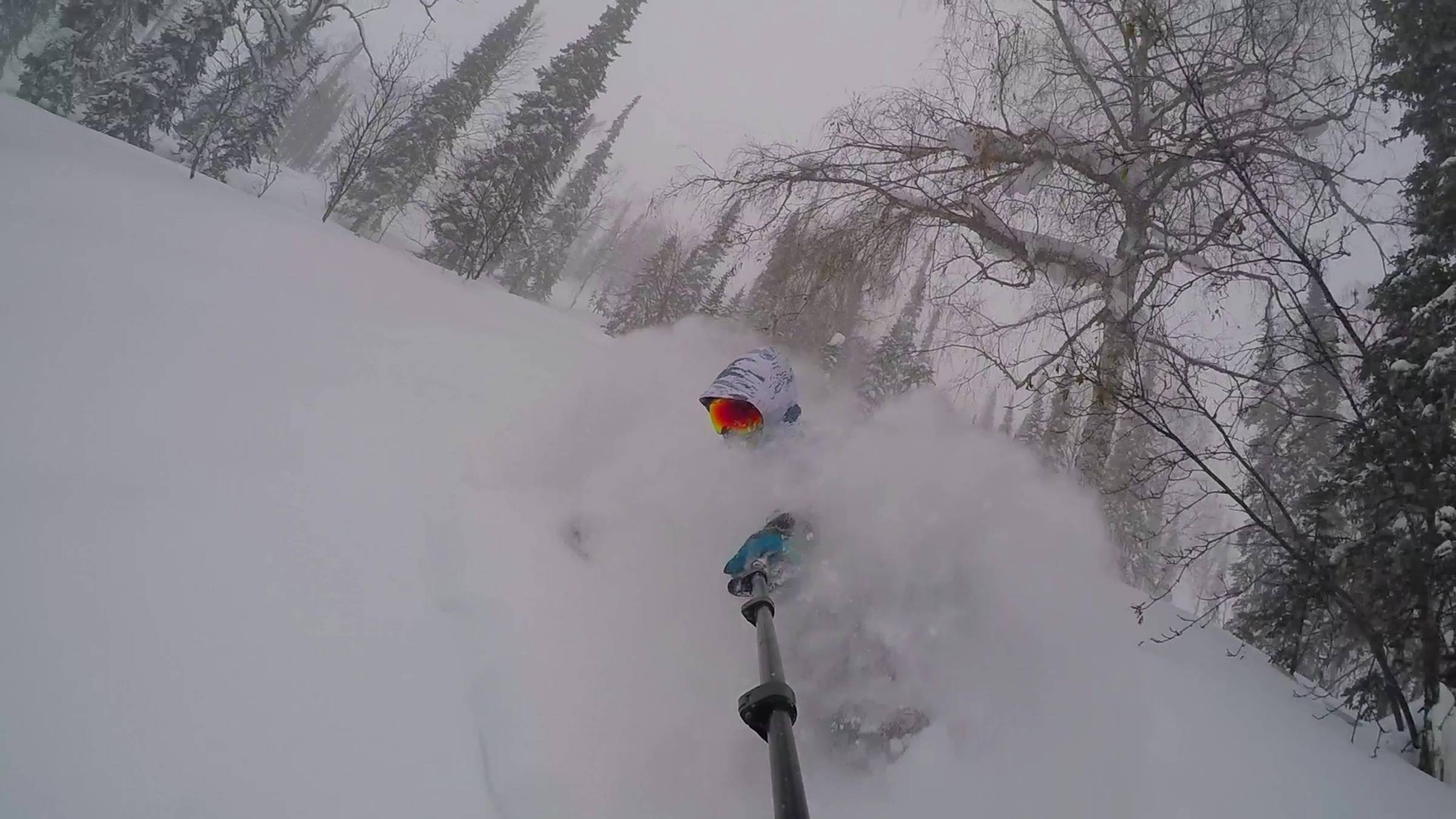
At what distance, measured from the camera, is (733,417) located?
399 centimetres

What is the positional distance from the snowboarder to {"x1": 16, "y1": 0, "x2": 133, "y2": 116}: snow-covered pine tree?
31.0 metres

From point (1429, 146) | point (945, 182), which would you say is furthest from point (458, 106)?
point (1429, 146)

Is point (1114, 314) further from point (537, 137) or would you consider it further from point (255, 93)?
point (255, 93)

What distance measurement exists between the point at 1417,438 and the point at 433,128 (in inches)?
1268

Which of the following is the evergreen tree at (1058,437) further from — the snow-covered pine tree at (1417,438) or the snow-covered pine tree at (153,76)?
the snow-covered pine tree at (153,76)

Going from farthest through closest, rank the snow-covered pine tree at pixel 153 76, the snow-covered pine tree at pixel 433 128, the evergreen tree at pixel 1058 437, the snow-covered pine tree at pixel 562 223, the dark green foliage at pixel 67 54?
the snow-covered pine tree at pixel 562 223 < the snow-covered pine tree at pixel 433 128 < the snow-covered pine tree at pixel 153 76 < the dark green foliage at pixel 67 54 < the evergreen tree at pixel 1058 437

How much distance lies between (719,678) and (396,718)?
4.29ft

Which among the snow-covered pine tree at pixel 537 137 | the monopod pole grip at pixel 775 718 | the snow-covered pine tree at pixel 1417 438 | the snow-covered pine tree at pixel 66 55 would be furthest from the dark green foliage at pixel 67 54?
the snow-covered pine tree at pixel 1417 438

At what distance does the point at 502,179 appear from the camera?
22203 millimetres

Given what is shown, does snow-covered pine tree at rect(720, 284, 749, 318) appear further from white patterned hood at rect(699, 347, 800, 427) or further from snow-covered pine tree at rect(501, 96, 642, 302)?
white patterned hood at rect(699, 347, 800, 427)

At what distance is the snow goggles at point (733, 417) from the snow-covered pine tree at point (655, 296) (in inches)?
588

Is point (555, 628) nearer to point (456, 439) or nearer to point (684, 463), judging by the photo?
point (456, 439)

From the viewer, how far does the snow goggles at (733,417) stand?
3959mm

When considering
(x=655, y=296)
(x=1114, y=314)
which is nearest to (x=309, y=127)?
(x=655, y=296)
